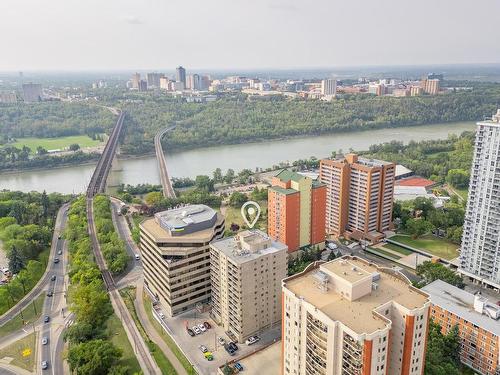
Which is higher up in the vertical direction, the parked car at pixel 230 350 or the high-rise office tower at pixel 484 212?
the high-rise office tower at pixel 484 212

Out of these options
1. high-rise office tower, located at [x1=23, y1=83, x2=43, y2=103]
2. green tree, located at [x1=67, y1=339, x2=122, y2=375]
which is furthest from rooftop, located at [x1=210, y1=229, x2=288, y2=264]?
high-rise office tower, located at [x1=23, y1=83, x2=43, y2=103]

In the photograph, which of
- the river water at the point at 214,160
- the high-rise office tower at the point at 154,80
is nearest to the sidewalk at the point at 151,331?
the river water at the point at 214,160

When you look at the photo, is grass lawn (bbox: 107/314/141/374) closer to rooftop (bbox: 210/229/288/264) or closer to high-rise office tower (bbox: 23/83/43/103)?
rooftop (bbox: 210/229/288/264)

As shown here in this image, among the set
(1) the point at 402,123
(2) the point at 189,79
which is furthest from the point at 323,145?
(2) the point at 189,79

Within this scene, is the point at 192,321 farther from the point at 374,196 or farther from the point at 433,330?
the point at 374,196

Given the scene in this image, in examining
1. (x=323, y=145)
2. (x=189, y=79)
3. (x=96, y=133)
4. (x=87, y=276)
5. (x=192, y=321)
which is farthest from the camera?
(x=189, y=79)

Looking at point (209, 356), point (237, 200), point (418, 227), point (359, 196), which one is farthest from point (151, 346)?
point (418, 227)

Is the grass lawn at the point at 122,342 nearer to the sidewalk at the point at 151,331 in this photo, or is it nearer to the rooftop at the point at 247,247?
the sidewalk at the point at 151,331
